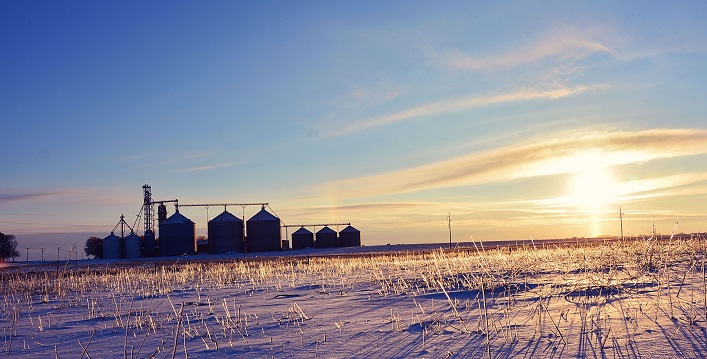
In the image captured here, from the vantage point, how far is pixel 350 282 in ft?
45.4

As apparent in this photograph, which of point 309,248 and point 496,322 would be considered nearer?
point 496,322

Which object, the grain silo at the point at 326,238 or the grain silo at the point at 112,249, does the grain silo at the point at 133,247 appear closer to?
the grain silo at the point at 112,249

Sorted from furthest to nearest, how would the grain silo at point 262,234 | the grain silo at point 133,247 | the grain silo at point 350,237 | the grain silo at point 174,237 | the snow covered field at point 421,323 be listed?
the grain silo at point 350,237 < the grain silo at point 262,234 < the grain silo at point 133,247 < the grain silo at point 174,237 < the snow covered field at point 421,323

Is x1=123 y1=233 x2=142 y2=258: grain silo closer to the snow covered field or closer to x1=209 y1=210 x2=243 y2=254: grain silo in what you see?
x1=209 y1=210 x2=243 y2=254: grain silo

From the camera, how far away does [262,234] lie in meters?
81.8

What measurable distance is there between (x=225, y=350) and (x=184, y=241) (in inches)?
2947

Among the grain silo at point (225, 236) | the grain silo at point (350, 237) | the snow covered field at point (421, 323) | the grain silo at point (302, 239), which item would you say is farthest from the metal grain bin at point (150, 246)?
the snow covered field at point (421, 323)

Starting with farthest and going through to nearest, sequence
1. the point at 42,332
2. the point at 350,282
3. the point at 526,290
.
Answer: the point at 350,282
the point at 526,290
the point at 42,332

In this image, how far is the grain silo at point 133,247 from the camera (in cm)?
7912

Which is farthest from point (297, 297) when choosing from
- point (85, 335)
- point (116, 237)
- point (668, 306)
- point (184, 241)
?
point (116, 237)

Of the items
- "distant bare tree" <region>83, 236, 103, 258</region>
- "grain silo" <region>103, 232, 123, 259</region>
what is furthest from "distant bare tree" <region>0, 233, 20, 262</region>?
"grain silo" <region>103, 232, 123, 259</region>

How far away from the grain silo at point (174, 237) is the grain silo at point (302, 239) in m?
19.1

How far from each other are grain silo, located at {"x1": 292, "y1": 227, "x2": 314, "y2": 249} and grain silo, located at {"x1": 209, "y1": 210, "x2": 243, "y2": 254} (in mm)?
12963

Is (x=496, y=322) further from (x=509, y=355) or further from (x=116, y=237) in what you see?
(x=116, y=237)
